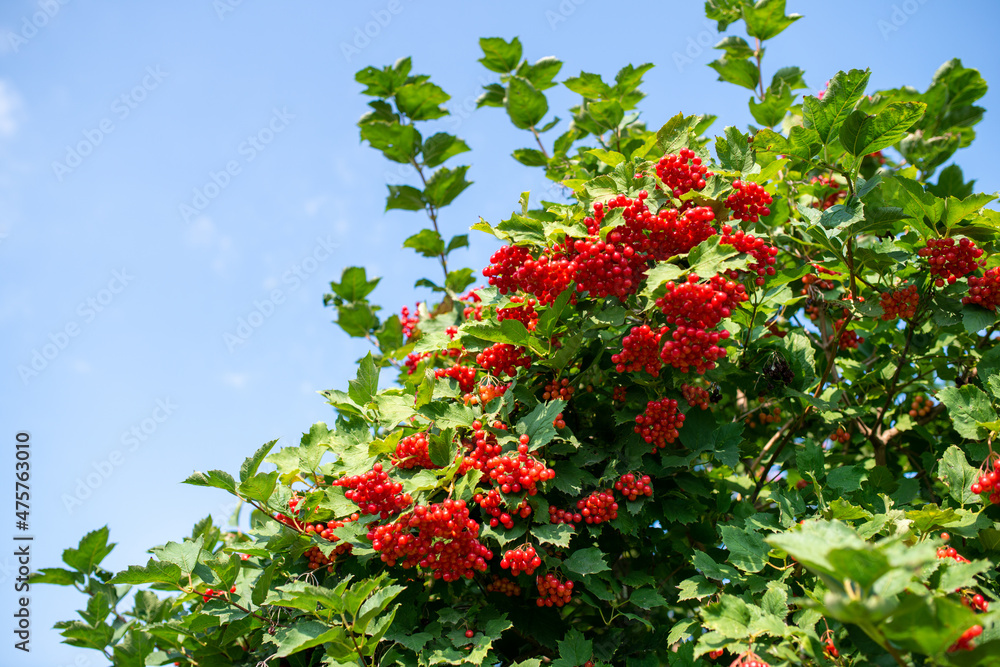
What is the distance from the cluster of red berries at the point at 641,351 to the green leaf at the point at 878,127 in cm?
158

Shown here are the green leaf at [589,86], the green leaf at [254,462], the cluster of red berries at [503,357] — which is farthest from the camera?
the green leaf at [589,86]

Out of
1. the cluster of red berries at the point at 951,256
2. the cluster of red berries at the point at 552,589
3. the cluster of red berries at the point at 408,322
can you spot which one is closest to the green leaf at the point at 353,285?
the cluster of red berries at the point at 408,322

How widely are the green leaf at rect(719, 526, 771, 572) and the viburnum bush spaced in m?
0.01

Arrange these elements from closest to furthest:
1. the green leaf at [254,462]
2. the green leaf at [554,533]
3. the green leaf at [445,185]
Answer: the green leaf at [554,533], the green leaf at [254,462], the green leaf at [445,185]

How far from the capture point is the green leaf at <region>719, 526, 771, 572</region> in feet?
9.91

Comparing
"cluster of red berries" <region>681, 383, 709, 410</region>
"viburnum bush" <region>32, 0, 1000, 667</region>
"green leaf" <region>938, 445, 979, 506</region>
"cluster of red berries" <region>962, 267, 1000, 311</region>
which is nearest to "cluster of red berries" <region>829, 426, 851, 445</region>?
"viburnum bush" <region>32, 0, 1000, 667</region>

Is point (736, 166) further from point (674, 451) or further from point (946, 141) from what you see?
point (946, 141)

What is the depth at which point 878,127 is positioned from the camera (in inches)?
134

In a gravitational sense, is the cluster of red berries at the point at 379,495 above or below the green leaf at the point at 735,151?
below

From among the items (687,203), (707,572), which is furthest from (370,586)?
(687,203)

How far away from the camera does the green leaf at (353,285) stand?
5770 millimetres

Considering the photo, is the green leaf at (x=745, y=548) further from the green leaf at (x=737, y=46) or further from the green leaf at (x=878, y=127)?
the green leaf at (x=737, y=46)

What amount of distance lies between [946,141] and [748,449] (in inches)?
144

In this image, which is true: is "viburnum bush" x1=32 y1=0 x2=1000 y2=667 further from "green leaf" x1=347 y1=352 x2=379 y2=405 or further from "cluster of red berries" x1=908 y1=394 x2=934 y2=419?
"cluster of red berries" x1=908 y1=394 x2=934 y2=419
